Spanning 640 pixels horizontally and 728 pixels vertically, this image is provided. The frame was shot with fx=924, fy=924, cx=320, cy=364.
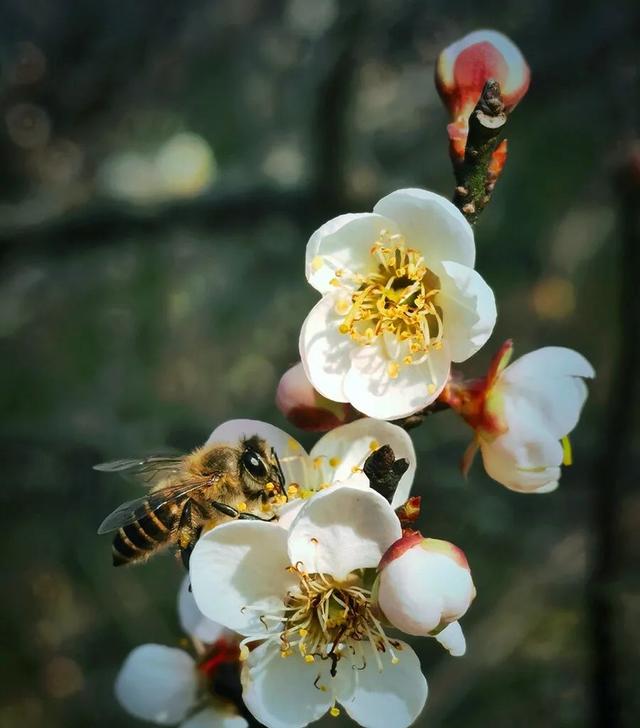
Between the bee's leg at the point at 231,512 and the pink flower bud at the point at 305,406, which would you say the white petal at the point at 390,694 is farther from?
the pink flower bud at the point at 305,406

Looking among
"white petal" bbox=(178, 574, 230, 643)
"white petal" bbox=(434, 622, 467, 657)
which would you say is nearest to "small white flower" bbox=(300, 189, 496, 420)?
"white petal" bbox=(434, 622, 467, 657)

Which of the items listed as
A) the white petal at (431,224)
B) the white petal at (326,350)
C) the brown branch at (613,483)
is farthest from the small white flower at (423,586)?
the brown branch at (613,483)

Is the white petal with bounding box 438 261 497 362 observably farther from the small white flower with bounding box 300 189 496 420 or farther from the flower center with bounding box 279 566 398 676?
the flower center with bounding box 279 566 398 676

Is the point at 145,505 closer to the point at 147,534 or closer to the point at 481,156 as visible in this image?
the point at 147,534

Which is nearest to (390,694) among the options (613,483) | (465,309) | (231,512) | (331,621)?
(331,621)

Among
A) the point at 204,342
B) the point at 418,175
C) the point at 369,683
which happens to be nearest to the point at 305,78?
the point at 418,175

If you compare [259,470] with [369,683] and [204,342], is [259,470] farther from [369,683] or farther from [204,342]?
[204,342]
